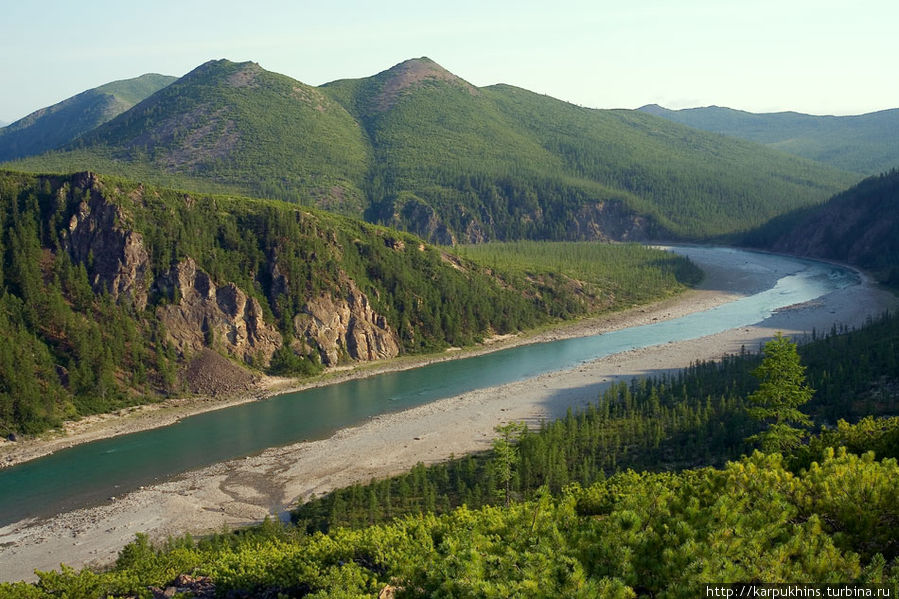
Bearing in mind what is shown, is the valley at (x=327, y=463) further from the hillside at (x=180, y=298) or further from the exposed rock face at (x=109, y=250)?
the exposed rock face at (x=109, y=250)

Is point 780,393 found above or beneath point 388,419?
above

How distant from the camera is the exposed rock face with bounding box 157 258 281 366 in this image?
358 ft

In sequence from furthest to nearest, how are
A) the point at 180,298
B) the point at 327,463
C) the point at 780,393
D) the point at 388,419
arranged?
the point at 180,298
the point at 388,419
the point at 327,463
the point at 780,393

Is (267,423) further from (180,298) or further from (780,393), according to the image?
(780,393)

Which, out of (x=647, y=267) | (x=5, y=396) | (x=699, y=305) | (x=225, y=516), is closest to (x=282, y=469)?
(x=225, y=516)

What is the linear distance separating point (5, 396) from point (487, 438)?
58.1 meters

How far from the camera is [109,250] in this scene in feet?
358

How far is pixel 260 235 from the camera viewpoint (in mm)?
126250

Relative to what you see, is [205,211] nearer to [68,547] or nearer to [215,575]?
[68,547]

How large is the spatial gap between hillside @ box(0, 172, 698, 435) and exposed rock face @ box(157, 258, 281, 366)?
0.71 feet

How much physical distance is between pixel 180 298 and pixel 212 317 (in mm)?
5522

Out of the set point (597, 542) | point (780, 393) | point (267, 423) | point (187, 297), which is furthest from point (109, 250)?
point (597, 542)

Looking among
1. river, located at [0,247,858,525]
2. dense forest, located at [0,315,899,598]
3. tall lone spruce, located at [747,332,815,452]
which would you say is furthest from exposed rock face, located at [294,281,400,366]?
tall lone spruce, located at [747,332,815,452]

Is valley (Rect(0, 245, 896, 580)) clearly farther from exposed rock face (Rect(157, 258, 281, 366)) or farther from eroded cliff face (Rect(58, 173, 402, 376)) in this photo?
exposed rock face (Rect(157, 258, 281, 366))
